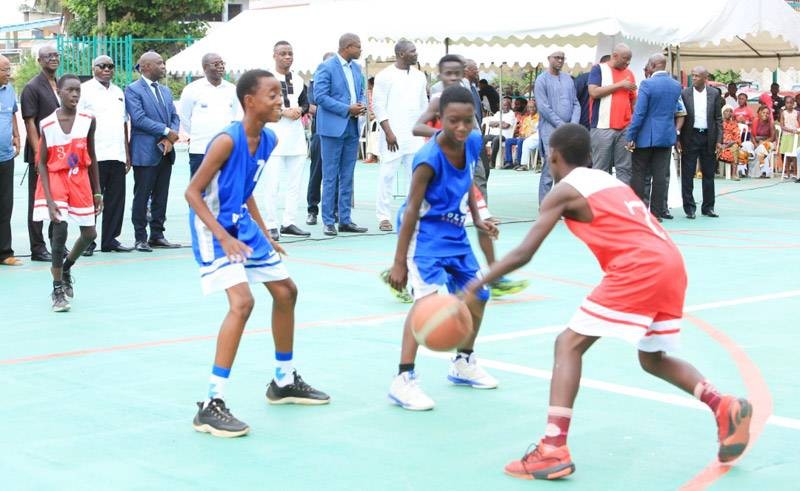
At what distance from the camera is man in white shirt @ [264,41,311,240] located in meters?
13.0

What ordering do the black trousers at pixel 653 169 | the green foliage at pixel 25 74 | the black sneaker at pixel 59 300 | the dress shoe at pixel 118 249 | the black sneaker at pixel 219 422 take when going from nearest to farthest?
the black sneaker at pixel 219 422
the black sneaker at pixel 59 300
the dress shoe at pixel 118 249
the black trousers at pixel 653 169
the green foliage at pixel 25 74

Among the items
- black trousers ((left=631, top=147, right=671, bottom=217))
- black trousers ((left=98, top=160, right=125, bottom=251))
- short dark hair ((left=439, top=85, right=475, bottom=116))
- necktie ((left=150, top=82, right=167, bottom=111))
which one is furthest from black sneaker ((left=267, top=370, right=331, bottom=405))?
black trousers ((left=631, top=147, right=671, bottom=217))

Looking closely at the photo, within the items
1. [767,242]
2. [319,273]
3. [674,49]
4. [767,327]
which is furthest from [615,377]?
[674,49]

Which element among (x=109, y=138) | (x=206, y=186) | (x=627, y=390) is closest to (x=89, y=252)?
(x=109, y=138)

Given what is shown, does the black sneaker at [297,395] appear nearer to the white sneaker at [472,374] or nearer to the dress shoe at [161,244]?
the white sneaker at [472,374]

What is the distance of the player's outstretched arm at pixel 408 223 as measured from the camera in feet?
19.7

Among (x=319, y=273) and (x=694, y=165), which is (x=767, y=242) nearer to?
(x=694, y=165)

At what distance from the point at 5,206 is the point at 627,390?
290 inches

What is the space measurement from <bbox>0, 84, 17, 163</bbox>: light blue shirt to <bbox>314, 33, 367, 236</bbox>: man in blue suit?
11.1 ft

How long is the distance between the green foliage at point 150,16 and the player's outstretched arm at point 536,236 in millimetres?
36308

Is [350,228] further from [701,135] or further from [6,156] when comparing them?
[701,135]

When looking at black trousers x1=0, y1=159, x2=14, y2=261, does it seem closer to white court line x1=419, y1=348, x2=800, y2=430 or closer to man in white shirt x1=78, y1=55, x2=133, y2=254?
man in white shirt x1=78, y1=55, x2=133, y2=254

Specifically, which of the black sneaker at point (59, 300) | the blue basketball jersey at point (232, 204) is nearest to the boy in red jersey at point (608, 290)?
the blue basketball jersey at point (232, 204)

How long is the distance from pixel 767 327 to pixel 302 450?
420 cm
